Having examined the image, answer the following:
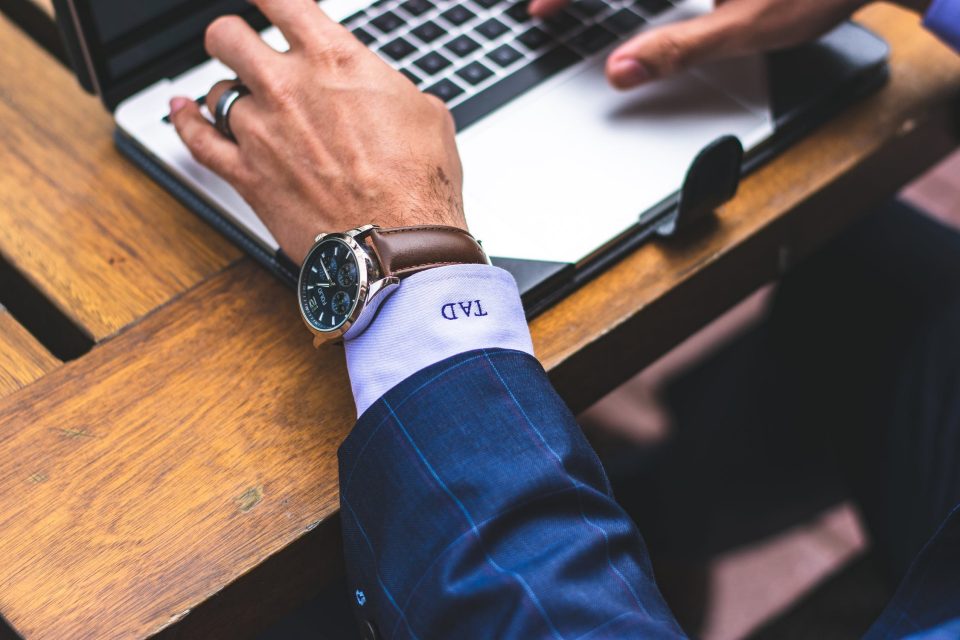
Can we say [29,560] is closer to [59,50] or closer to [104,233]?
[104,233]

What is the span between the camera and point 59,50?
77cm

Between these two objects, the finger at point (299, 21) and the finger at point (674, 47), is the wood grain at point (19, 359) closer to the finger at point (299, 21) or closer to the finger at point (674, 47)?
the finger at point (299, 21)

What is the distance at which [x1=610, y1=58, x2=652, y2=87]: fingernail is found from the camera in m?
0.70

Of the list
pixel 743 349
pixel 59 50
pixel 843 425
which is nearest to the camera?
pixel 59 50

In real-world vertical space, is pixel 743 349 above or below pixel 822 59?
below

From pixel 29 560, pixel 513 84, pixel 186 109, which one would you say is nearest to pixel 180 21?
pixel 186 109

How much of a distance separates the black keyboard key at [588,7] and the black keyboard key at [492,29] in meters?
0.07

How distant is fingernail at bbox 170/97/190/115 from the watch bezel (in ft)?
0.56

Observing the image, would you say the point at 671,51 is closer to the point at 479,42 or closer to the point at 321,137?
the point at 479,42

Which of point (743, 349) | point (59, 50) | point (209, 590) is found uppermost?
point (59, 50)

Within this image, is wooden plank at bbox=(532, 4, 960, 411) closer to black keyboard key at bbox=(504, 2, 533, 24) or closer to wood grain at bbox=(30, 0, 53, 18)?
black keyboard key at bbox=(504, 2, 533, 24)

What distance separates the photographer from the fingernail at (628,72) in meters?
0.70

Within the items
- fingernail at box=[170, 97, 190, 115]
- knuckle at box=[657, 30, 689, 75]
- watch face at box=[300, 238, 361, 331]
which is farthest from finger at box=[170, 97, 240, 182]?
knuckle at box=[657, 30, 689, 75]

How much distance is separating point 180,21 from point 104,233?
17 cm
